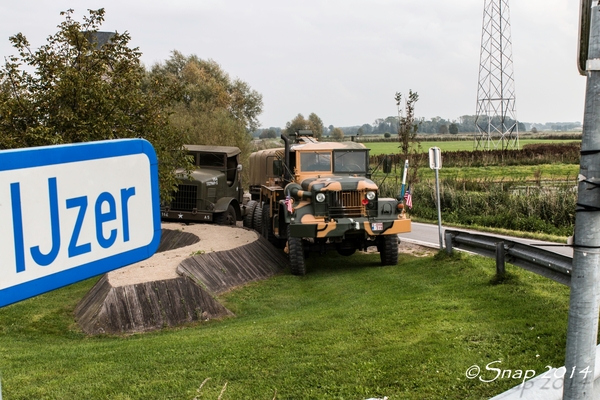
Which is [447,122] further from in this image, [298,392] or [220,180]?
[298,392]

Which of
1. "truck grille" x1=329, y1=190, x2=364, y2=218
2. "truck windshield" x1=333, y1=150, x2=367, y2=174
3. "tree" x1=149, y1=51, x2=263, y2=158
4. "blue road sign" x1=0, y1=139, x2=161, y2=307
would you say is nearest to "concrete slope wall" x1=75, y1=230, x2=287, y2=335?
"truck grille" x1=329, y1=190, x2=364, y2=218

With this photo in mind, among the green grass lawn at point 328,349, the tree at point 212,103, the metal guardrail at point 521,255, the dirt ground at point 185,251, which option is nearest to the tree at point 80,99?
the dirt ground at point 185,251

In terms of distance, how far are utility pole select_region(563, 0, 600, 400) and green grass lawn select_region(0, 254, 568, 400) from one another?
6.93 ft

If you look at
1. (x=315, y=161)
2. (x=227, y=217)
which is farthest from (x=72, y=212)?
(x=227, y=217)

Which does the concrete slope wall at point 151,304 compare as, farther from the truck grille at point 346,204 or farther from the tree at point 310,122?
the tree at point 310,122

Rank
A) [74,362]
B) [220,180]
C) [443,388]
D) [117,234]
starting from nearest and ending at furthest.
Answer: [117,234]
[443,388]
[74,362]
[220,180]

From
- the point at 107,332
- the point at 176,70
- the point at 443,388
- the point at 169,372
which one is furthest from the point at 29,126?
the point at 176,70

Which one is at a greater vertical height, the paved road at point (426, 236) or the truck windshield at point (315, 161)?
the truck windshield at point (315, 161)

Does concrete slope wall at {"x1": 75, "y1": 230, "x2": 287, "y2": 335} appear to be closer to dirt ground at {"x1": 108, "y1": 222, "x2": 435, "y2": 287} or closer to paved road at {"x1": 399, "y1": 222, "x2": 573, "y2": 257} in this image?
dirt ground at {"x1": 108, "y1": 222, "x2": 435, "y2": 287}

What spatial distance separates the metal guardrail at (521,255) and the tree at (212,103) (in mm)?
25304

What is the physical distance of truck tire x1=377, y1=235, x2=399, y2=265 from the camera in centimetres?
1330

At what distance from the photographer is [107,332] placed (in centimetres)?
898

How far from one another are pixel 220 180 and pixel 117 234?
1840 centimetres

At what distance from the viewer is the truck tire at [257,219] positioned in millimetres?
18273
